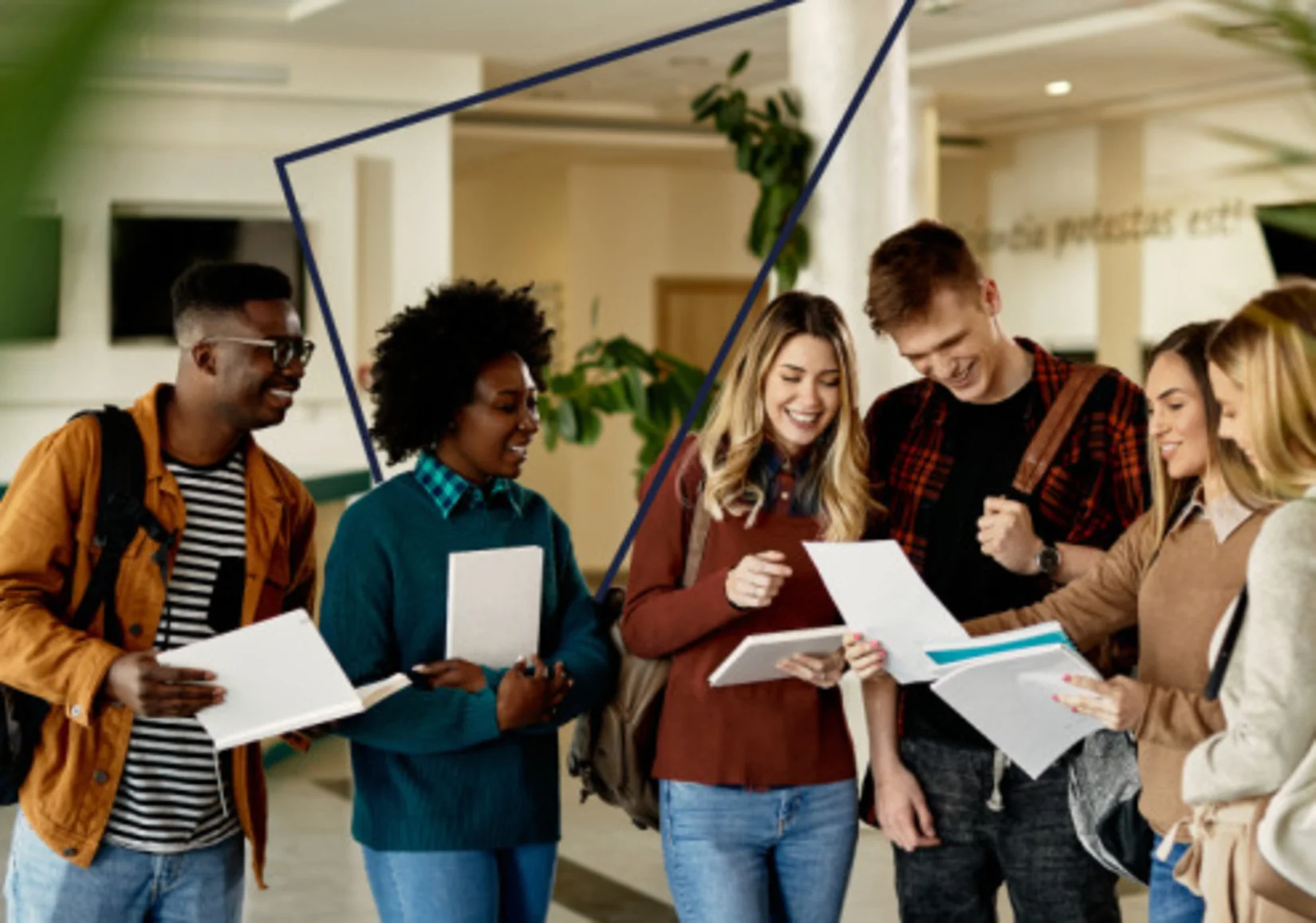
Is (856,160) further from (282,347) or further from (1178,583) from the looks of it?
(282,347)

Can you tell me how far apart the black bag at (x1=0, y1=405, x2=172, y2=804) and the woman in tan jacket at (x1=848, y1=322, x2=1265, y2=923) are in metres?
1.02

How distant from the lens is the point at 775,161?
21.5ft

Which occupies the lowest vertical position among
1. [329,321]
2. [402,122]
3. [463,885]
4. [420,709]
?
[463,885]

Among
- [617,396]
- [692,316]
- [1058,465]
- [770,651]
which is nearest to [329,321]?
[770,651]

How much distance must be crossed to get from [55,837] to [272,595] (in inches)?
17.2

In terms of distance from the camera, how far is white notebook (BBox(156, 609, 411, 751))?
2078 mm

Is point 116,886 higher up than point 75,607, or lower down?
lower down

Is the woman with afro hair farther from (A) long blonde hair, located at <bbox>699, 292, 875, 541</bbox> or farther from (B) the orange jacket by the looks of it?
(A) long blonde hair, located at <bbox>699, 292, 875, 541</bbox>

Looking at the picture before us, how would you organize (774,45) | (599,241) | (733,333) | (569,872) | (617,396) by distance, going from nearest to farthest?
(733,333)
(569,872)
(617,396)
(774,45)
(599,241)

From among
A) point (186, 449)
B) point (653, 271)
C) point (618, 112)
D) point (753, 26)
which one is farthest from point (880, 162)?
point (653, 271)

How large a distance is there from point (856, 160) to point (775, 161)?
545mm

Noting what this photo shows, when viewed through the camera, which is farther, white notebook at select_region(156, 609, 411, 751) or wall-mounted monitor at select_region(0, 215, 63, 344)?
white notebook at select_region(156, 609, 411, 751)

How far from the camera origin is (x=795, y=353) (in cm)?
254

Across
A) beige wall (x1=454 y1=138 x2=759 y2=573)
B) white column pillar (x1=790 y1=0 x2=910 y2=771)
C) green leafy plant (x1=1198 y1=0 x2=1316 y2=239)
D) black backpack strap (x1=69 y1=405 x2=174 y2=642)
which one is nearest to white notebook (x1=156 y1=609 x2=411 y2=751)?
black backpack strap (x1=69 y1=405 x2=174 y2=642)
